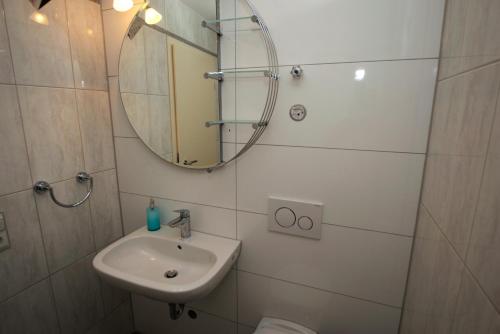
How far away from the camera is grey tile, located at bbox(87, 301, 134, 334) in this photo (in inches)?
54.3

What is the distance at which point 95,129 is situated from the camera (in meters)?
1.24

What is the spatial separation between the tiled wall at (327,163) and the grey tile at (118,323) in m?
0.66

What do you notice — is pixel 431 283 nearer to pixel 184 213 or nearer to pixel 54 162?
pixel 184 213

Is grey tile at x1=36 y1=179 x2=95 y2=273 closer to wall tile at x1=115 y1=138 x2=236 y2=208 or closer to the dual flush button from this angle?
wall tile at x1=115 y1=138 x2=236 y2=208

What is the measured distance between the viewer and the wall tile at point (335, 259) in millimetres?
953

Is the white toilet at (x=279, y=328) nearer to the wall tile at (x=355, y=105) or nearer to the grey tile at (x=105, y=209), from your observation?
the wall tile at (x=355, y=105)

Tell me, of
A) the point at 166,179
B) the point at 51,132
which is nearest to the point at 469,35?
the point at 166,179

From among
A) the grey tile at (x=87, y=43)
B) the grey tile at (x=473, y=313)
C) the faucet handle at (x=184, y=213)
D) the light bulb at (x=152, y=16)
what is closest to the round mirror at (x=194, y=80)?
the light bulb at (x=152, y=16)

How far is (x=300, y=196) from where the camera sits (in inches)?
40.2

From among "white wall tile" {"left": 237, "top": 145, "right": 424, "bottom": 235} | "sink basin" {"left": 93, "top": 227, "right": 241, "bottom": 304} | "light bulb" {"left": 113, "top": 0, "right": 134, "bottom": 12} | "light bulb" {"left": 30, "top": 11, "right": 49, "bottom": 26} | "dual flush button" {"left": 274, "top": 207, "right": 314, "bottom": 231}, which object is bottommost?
"sink basin" {"left": 93, "top": 227, "right": 241, "bottom": 304}

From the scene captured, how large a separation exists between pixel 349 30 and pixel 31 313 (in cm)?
168

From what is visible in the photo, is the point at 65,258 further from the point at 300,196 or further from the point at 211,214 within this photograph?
the point at 300,196

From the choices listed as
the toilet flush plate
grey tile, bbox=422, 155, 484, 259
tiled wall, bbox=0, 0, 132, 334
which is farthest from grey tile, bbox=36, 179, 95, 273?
grey tile, bbox=422, 155, 484, 259

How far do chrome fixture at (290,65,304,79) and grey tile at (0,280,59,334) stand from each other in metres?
1.37
